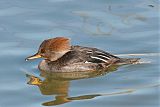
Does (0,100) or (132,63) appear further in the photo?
(132,63)

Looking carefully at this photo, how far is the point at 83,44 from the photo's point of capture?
11695 millimetres

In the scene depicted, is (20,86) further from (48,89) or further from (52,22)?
(52,22)

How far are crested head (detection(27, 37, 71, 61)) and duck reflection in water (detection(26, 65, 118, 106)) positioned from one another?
1.09 feet

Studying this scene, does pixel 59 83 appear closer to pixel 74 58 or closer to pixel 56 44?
pixel 74 58

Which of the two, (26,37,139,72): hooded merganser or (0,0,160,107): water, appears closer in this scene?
(0,0,160,107): water

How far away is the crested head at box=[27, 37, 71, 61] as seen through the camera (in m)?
10.9

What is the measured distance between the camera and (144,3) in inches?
544

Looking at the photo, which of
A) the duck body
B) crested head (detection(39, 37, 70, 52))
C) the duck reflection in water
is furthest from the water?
crested head (detection(39, 37, 70, 52))

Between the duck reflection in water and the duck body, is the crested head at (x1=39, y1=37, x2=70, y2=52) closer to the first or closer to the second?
the duck body

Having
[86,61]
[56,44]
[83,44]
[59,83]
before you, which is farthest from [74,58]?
[83,44]

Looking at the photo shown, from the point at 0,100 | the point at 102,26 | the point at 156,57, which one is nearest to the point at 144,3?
the point at 102,26

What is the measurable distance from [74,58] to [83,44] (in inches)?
33.9

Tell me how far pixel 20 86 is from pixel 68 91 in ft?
2.40

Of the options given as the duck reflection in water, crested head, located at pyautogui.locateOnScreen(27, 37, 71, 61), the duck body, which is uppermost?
crested head, located at pyautogui.locateOnScreen(27, 37, 71, 61)
